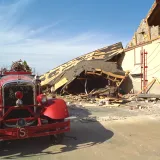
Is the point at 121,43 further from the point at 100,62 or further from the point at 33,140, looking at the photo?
the point at 33,140

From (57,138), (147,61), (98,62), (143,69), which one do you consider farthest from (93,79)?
(57,138)

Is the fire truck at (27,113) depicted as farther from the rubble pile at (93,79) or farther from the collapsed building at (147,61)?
the rubble pile at (93,79)

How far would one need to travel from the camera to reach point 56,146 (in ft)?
20.2

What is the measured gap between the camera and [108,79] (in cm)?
1878

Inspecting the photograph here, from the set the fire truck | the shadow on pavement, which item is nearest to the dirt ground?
the shadow on pavement

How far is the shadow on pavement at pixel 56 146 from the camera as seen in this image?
18.6ft

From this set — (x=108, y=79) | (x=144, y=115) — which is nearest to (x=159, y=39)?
(x=108, y=79)

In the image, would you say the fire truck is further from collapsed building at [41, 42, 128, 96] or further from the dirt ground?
collapsed building at [41, 42, 128, 96]

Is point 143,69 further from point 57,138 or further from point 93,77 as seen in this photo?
point 57,138

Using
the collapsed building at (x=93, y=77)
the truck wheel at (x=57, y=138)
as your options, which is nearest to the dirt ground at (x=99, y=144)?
the truck wheel at (x=57, y=138)

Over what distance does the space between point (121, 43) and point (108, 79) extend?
605 cm

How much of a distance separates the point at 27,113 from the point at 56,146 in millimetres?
1176

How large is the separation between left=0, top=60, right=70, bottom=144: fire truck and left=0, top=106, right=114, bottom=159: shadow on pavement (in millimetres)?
355

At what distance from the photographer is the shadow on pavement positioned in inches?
224
